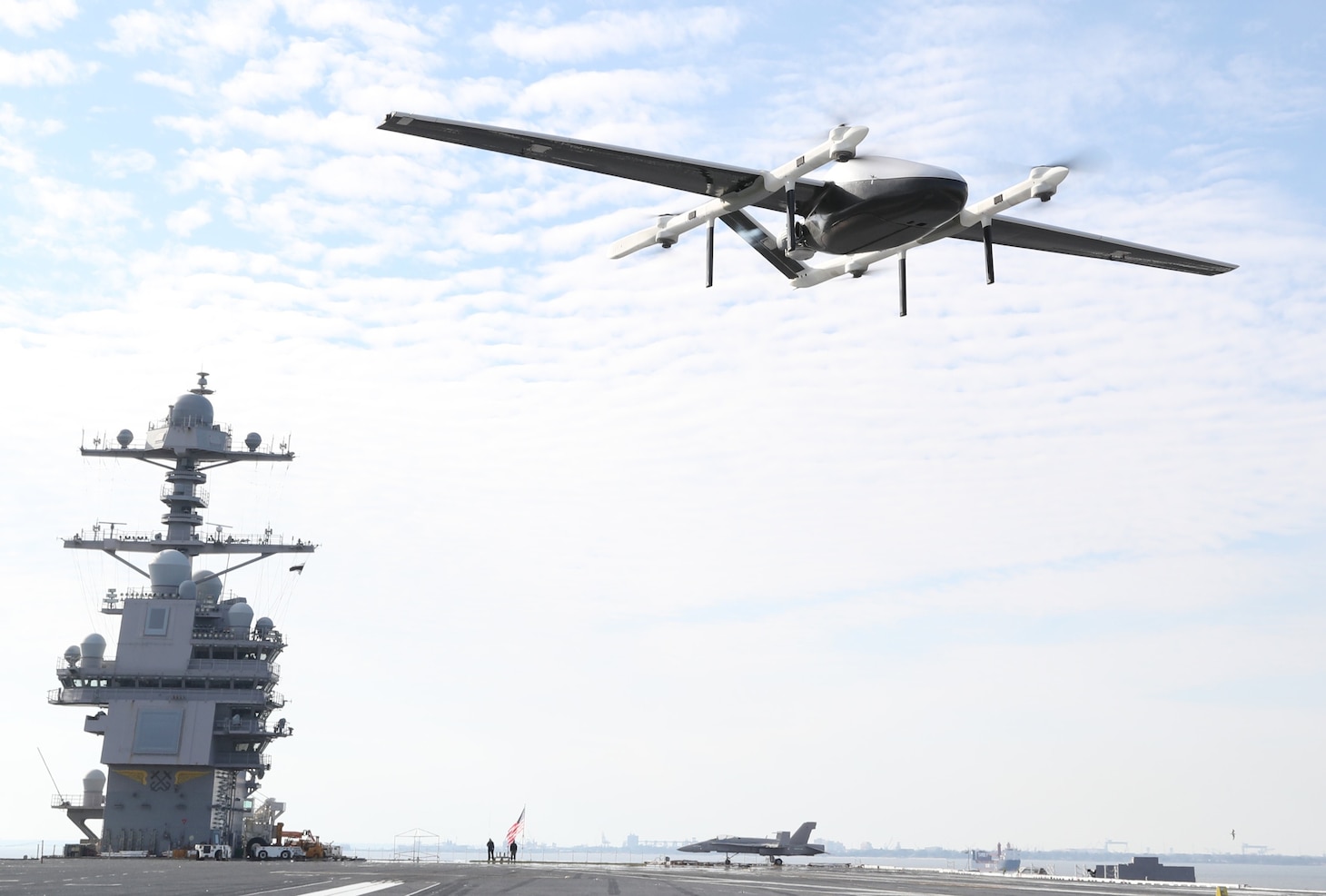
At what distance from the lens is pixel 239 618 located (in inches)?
3378

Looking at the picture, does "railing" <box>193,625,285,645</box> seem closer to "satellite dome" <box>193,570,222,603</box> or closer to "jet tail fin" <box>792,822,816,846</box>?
"satellite dome" <box>193,570,222,603</box>

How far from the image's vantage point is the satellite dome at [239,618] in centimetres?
8531

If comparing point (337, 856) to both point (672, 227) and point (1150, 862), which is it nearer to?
point (1150, 862)

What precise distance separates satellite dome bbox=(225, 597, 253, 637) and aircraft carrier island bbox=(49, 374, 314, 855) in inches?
3.1

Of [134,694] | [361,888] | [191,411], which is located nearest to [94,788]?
[134,694]

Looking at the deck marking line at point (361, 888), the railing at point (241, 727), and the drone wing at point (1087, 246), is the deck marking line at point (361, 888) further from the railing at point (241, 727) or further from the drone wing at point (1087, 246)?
the railing at point (241, 727)

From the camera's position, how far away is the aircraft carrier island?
263ft

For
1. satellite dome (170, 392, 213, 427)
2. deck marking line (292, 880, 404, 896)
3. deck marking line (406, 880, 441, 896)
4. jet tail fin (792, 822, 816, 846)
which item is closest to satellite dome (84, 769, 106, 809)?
satellite dome (170, 392, 213, 427)

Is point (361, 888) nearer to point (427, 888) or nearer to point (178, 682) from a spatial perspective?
A: point (427, 888)

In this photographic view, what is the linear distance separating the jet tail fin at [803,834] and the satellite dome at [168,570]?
76.9 m

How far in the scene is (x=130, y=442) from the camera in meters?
89.1

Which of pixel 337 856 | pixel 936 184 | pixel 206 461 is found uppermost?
pixel 206 461

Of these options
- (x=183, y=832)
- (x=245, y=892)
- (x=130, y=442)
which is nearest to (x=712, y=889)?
(x=245, y=892)

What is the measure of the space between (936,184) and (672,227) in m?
7.44
